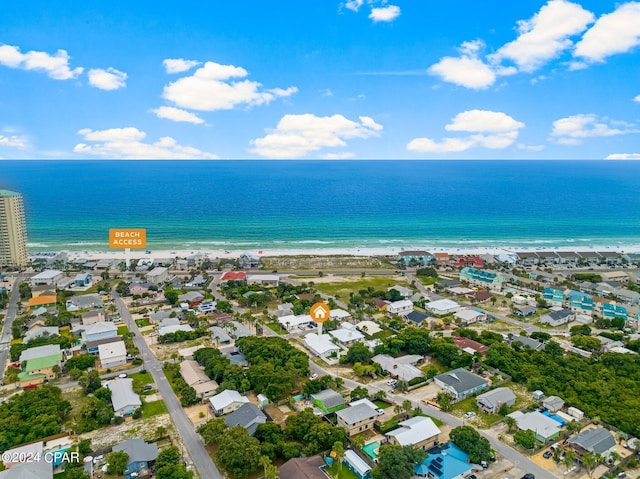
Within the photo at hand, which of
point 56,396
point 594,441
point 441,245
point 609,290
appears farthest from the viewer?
point 441,245

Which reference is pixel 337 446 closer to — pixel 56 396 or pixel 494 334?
pixel 56 396

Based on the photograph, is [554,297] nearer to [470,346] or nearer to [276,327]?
[470,346]

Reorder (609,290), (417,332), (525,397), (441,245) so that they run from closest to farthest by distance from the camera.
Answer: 1. (525,397)
2. (417,332)
3. (609,290)
4. (441,245)

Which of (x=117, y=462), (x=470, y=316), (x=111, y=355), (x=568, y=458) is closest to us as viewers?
(x=117, y=462)

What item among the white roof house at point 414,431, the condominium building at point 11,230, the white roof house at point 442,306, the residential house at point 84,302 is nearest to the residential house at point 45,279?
the residential house at point 84,302

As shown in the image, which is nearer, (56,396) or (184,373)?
(56,396)

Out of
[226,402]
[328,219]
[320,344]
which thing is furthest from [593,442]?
[328,219]

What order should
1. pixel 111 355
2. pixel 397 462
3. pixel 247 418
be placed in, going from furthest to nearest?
1. pixel 111 355
2. pixel 247 418
3. pixel 397 462

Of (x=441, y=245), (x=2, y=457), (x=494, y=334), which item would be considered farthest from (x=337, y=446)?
(x=441, y=245)
